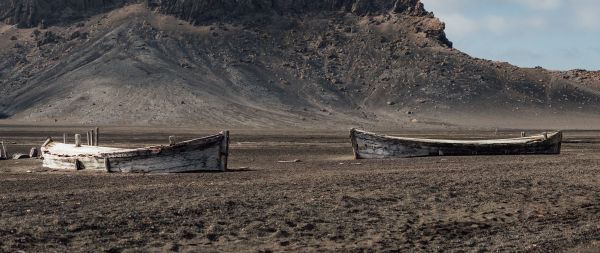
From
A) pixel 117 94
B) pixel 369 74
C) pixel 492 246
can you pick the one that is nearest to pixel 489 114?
pixel 369 74

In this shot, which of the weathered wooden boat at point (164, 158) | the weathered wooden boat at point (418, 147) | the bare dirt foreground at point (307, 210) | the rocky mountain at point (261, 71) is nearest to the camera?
the bare dirt foreground at point (307, 210)

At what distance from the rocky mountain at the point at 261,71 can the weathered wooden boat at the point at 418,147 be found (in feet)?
129

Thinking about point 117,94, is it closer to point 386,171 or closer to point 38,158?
point 38,158

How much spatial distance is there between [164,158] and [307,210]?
9.67 metres

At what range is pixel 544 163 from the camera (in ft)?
96.4

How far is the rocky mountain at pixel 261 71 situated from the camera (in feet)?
267

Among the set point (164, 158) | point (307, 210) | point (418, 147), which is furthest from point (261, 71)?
point (307, 210)

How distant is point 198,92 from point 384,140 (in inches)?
2065

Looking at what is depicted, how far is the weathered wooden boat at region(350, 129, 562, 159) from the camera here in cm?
3303

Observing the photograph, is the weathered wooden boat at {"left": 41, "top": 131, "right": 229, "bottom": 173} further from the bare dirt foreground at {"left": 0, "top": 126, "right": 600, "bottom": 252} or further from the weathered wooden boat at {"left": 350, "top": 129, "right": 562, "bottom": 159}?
the weathered wooden boat at {"left": 350, "top": 129, "right": 562, "bottom": 159}

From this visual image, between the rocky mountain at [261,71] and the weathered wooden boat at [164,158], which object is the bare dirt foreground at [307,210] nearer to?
the weathered wooden boat at [164,158]

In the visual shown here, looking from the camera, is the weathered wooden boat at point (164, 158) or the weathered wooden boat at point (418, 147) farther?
the weathered wooden boat at point (418, 147)

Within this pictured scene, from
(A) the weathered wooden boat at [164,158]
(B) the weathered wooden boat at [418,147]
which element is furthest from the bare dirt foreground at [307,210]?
(B) the weathered wooden boat at [418,147]

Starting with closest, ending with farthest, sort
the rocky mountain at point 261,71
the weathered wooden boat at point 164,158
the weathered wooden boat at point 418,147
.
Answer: the weathered wooden boat at point 164,158
the weathered wooden boat at point 418,147
the rocky mountain at point 261,71
